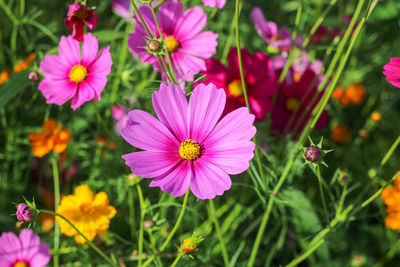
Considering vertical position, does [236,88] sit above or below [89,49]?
below

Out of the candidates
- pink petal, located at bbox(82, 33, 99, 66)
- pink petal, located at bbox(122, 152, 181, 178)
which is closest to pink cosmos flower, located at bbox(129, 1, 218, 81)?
pink petal, located at bbox(82, 33, 99, 66)

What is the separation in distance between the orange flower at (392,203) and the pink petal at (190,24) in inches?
22.5

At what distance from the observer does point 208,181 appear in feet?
2.21

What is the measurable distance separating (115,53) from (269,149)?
0.61 meters

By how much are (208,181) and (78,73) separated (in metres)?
0.42

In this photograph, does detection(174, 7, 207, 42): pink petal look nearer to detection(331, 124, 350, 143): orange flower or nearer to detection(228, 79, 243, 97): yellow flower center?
detection(228, 79, 243, 97): yellow flower center

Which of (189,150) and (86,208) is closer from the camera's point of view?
(189,150)

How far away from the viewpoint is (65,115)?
1312 millimetres

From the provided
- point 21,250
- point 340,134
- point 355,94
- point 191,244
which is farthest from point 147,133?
point 355,94

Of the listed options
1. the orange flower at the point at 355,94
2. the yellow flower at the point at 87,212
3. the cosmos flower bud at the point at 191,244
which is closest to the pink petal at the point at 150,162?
the cosmos flower bud at the point at 191,244

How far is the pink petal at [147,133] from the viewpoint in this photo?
26.8 inches

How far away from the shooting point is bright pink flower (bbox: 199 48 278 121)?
3.08ft

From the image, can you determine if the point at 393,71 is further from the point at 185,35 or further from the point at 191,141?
the point at 185,35

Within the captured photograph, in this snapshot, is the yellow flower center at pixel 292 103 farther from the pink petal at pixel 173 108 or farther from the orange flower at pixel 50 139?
the orange flower at pixel 50 139
